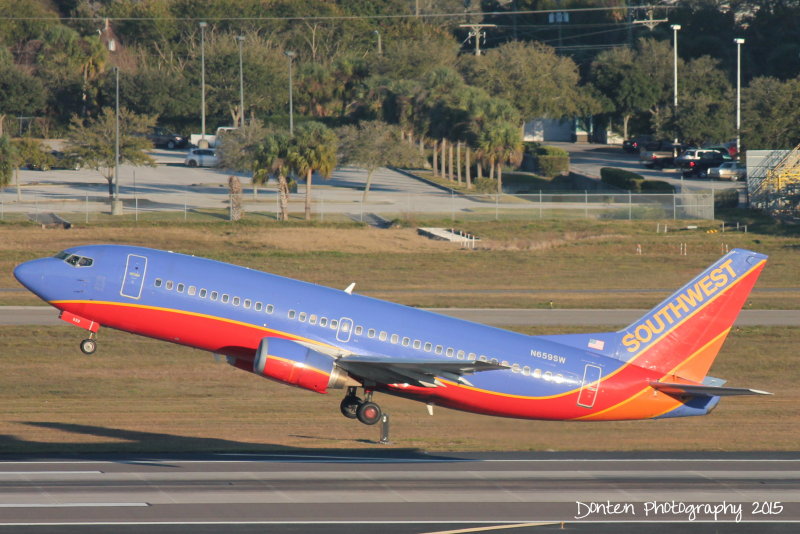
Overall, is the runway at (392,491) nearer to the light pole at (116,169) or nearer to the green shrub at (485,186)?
the light pole at (116,169)

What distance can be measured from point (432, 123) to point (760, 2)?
93.9 m

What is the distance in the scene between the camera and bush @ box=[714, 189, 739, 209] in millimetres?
110062

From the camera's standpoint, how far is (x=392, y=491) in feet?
105


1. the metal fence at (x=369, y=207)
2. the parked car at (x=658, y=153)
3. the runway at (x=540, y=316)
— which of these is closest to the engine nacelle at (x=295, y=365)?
the runway at (x=540, y=316)

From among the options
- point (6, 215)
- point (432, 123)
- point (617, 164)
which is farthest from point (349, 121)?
point (6, 215)

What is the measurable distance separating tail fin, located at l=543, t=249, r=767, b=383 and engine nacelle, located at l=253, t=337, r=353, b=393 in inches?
357

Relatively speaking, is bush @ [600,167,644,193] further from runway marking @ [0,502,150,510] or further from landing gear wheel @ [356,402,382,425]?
runway marking @ [0,502,150,510]

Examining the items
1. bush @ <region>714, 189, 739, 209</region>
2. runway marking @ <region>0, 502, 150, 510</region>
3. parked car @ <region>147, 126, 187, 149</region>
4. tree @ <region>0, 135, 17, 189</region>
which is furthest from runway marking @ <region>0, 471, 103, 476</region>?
parked car @ <region>147, 126, 187, 149</region>

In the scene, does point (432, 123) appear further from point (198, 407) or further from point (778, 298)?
point (198, 407)

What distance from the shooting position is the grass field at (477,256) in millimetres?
75438

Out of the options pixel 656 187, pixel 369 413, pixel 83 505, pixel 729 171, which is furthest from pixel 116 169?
pixel 83 505

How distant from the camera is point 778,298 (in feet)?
246

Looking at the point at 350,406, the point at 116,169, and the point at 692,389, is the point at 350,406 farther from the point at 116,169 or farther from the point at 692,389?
the point at 116,169

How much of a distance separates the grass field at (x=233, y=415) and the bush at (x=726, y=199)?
54.1m
